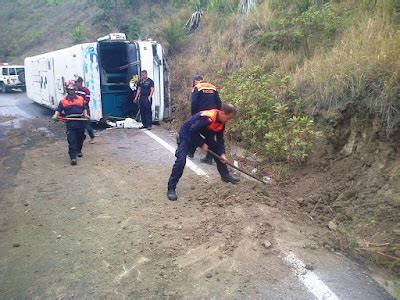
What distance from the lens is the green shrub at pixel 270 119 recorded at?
19.9ft

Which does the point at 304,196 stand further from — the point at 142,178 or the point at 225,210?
the point at 142,178

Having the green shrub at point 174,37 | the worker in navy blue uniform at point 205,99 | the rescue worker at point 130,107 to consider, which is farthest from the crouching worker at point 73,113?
the green shrub at point 174,37

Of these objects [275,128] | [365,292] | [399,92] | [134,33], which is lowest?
[365,292]

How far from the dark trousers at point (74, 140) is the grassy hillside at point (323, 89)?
2.98 meters

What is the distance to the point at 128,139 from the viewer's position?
930 centimetres

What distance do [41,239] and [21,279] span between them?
77 centimetres

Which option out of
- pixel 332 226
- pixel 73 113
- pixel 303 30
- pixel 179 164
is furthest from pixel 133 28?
pixel 332 226

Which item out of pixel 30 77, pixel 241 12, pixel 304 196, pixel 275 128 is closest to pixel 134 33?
pixel 30 77

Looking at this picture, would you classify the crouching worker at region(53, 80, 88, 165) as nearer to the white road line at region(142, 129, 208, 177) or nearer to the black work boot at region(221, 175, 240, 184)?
the white road line at region(142, 129, 208, 177)

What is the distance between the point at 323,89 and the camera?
6.28m

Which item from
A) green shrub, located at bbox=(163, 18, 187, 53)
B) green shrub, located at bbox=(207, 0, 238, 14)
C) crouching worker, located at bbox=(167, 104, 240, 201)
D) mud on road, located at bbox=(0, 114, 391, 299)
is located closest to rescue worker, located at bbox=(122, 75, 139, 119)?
green shrub, located at bbox=(163, 18, 187, 53)

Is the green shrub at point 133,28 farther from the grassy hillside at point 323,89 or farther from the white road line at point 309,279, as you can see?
the white road line at point 309,279

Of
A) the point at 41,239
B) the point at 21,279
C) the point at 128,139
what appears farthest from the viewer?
the point at 128,139

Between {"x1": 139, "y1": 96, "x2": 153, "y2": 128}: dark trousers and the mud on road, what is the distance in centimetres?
387
